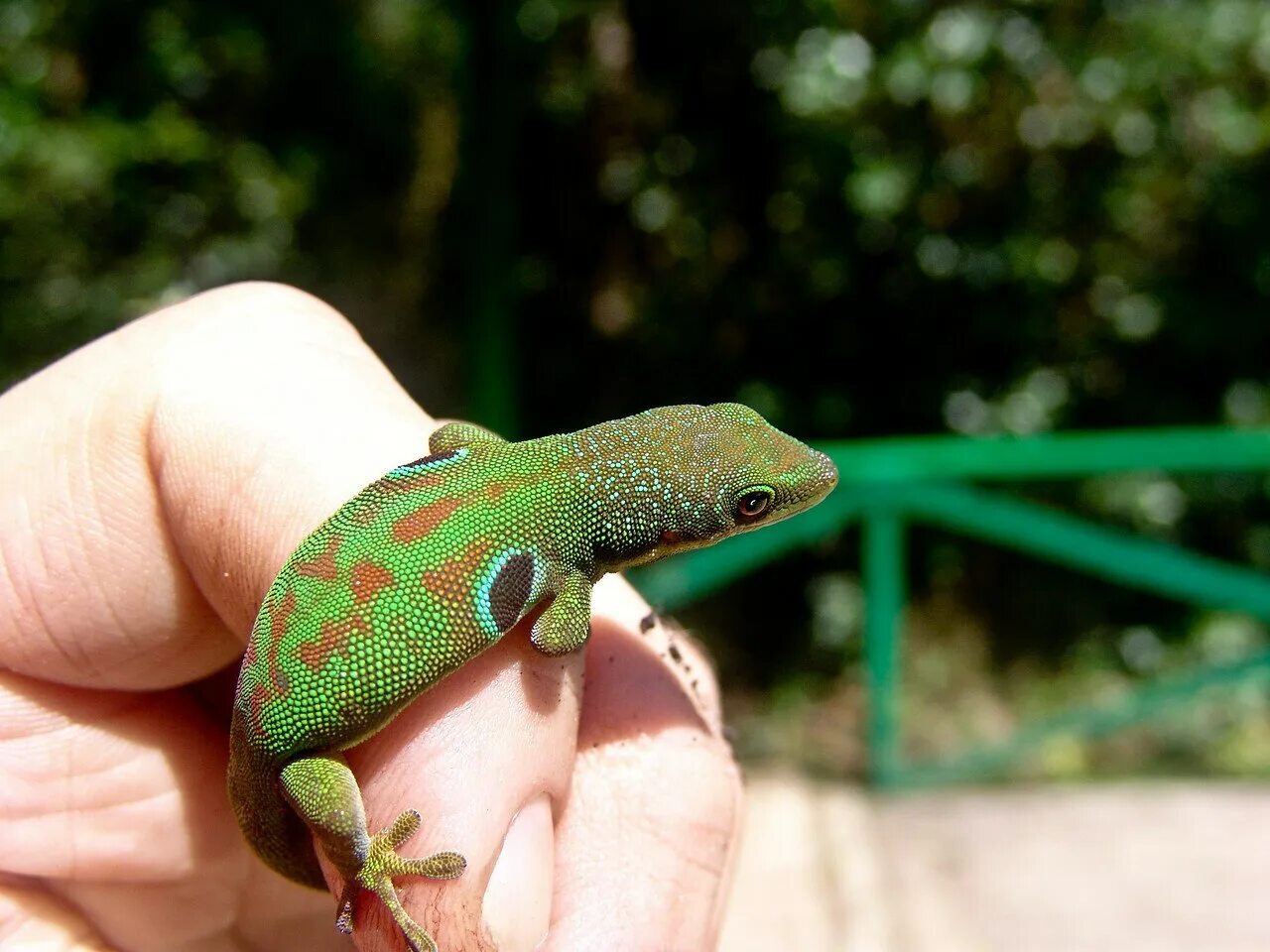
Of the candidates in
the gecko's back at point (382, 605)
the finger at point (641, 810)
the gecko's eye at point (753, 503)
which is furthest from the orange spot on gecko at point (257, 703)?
the gecko's eye at point (753, 503)

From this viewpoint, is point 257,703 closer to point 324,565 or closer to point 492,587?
point 324,565

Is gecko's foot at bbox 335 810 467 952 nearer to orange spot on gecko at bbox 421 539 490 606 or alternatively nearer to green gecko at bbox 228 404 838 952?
green gecko at bbox 228 404 838 952

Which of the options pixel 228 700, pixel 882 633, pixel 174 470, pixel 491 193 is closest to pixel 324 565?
pixel 174 470

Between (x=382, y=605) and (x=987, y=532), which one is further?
(x=987, y=532)

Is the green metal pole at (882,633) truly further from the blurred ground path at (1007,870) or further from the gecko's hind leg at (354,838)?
the gecko's hind leg at (354,838)

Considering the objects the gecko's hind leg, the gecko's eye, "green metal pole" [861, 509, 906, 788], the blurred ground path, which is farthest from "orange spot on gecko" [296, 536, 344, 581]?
"green metal pole" [861, 509, 906, 788]

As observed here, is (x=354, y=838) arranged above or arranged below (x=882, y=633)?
above
